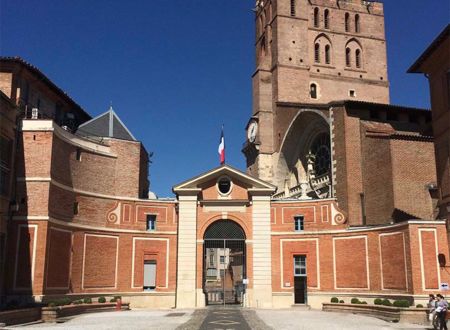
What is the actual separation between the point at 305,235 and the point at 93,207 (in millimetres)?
14694

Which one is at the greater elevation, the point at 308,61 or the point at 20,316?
the point at 308,61

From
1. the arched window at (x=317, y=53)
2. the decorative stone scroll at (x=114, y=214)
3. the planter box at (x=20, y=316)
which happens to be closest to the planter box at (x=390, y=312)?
the decorative stone scroll at (x=114, y=214)

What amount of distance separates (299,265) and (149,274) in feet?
34.5

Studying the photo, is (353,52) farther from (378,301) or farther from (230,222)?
(378,301)

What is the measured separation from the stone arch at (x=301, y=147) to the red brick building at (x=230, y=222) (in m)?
0.93

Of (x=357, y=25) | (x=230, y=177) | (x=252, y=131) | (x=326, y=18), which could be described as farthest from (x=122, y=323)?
(x=357, y=25)

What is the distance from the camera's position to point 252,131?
58469mm

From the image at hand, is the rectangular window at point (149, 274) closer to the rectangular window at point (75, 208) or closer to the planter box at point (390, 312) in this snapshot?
the rectangular window at point (75, 208)

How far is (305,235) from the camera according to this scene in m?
36.2

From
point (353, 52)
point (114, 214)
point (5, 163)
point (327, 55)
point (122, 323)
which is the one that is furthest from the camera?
point (353, 52)

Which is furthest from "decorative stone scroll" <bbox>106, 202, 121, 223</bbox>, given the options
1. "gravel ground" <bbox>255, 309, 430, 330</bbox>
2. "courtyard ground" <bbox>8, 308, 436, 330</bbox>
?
"gravel ground" <bbox>255, 309, 430, 330</bbox>

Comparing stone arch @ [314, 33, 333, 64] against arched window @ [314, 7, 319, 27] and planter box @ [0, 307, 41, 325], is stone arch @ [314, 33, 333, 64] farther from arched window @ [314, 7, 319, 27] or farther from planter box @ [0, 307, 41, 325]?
planter box @ [0, 307, 41, 325]

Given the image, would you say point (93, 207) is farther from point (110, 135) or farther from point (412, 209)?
point (412, 209)

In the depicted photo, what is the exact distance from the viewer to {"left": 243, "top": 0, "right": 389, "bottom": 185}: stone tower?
56.4 m
